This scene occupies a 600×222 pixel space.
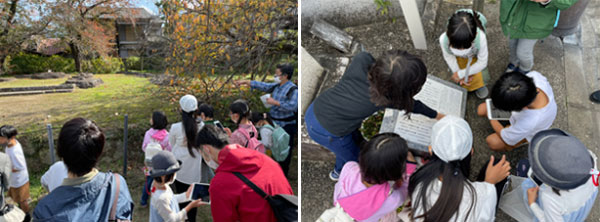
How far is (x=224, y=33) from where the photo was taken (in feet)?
16.7

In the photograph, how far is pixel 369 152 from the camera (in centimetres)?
193

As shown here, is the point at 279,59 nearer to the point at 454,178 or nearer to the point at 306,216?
the point at 306,216

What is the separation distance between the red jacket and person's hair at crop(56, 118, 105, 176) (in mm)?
638

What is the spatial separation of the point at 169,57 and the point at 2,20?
6776mm

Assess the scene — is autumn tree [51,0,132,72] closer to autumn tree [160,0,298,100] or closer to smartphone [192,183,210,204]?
autumn tree [160,0,298,100]

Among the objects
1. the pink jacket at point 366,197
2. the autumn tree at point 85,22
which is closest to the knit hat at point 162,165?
the pink jacket at point 366,197

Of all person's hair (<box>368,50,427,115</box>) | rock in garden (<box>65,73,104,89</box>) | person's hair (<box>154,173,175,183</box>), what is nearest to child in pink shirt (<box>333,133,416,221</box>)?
person's hair (<box>368,50,427,115</box>)

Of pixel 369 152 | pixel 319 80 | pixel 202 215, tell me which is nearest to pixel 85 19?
pixel 202 215

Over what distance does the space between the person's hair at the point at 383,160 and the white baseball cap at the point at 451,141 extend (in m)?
0.17

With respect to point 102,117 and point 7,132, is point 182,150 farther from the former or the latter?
point 102,117

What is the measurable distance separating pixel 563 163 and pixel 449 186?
0.58 meters

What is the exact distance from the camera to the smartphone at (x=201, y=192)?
2.83m

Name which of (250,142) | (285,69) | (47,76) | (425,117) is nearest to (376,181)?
(425,117)

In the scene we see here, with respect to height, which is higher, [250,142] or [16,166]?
[250,142]
